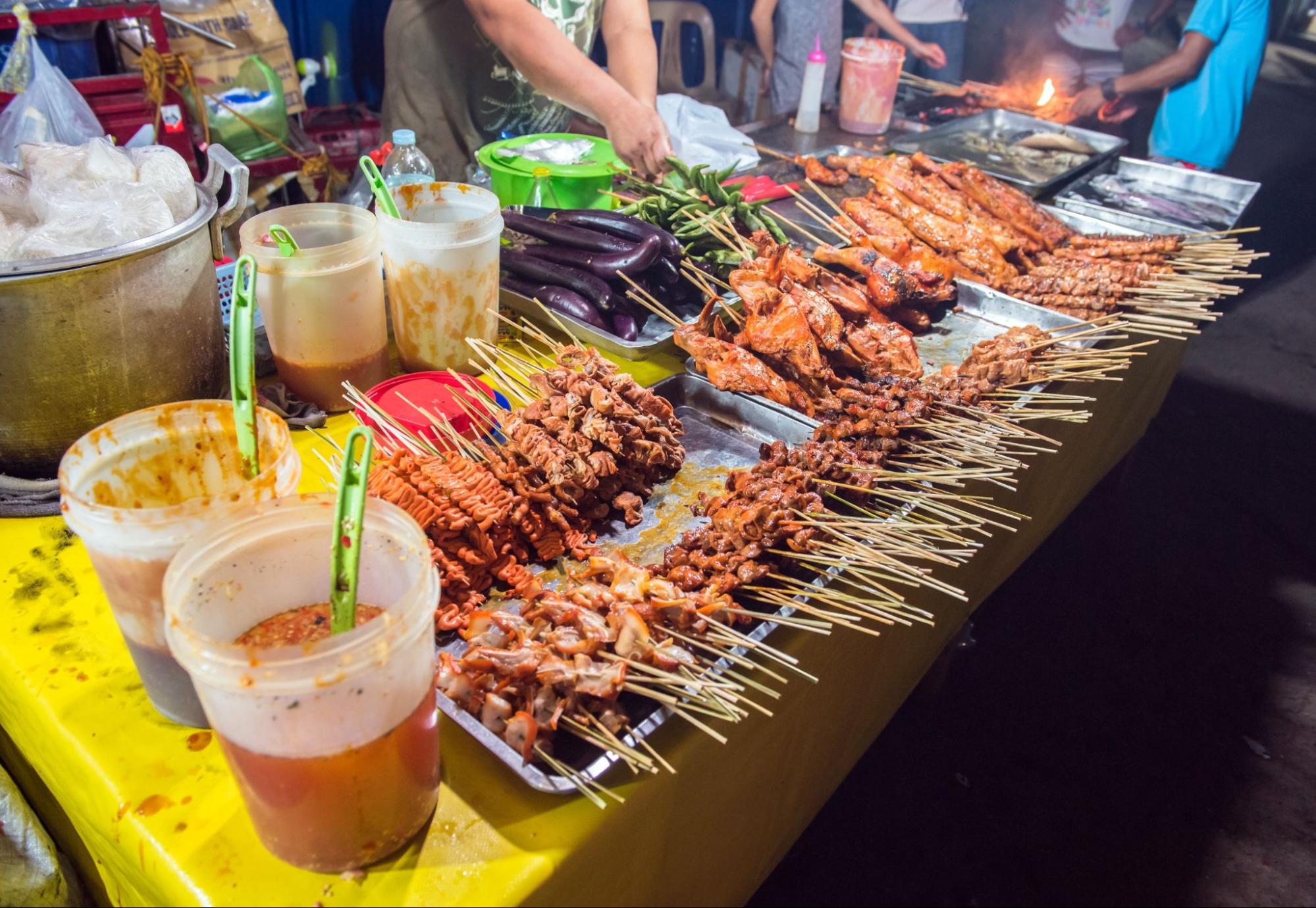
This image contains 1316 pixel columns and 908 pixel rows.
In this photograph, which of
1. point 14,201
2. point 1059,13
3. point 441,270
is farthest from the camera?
point 1059,13

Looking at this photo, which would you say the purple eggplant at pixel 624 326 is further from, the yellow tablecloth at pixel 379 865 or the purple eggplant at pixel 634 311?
the yellow tablecloth at pixel 379 865

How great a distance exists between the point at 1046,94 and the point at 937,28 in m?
3.36

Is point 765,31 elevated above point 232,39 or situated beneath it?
elevated above

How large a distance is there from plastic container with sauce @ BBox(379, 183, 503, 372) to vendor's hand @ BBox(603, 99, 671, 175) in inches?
73.9

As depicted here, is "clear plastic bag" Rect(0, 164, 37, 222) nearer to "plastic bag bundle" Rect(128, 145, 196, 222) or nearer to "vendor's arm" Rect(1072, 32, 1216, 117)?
"plastic bag bundle" Rect(128, 145, 196, 222)

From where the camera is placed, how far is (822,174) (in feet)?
18.5

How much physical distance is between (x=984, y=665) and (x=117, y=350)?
4280 mm

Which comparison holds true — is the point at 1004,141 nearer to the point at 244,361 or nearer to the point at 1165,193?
the point at 1165,193

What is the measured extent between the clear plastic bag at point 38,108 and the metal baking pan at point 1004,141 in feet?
17.7

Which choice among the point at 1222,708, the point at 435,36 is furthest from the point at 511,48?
the point at 1222,708

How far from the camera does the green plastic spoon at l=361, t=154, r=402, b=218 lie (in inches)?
102

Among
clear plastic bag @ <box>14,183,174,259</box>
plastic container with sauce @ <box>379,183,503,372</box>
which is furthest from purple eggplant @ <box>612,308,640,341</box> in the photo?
clear plastic bag @ <box>14,183,174,259</box>

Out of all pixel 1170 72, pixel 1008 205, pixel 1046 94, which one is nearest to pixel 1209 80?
pixel 1170 72

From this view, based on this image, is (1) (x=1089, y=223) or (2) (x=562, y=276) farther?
(1) (x=1089, y=223)
